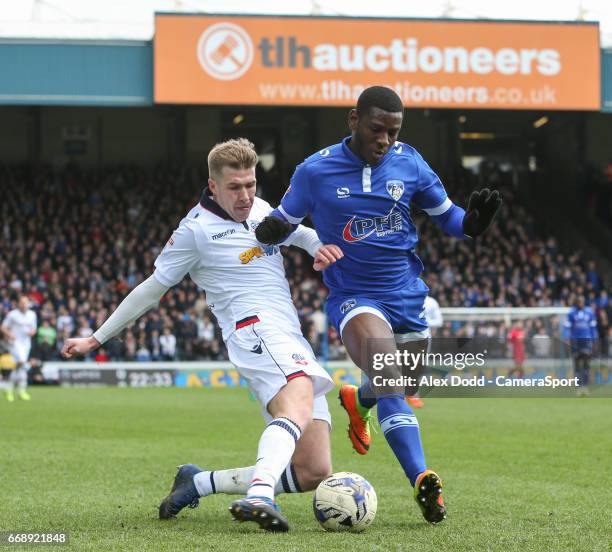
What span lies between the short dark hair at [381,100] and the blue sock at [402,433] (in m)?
1.58

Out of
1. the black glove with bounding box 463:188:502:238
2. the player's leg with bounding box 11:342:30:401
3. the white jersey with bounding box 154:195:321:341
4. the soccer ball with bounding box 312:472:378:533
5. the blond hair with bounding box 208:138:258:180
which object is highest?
→ the blond hair with bounding box 208:138:258:180

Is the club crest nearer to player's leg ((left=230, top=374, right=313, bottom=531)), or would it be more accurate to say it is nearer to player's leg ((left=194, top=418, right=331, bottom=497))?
player's leg ((left=230, top=374, right=313, bottom=531))

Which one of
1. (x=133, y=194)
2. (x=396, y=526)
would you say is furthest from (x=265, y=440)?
(x=133, y=194)

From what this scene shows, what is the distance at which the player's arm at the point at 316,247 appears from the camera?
5.99 m

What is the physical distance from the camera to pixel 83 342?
20.0 ft

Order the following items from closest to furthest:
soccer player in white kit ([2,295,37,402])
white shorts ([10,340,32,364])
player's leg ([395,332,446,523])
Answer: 1. player's leg ([395,332,446,523])
2. white shorts ([10,340,32,364])
3. soccer player in white kit ([2,295,37,402])

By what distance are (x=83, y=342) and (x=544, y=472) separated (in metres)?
4.50

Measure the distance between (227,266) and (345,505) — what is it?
1.45 metres

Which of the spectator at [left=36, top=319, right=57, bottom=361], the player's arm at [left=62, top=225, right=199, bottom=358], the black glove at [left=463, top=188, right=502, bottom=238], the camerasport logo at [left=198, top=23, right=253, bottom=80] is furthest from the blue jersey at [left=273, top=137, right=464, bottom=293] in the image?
the camerasport logo at [left=198, top=23, right=253, bottom=80]

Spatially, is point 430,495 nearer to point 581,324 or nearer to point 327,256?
point 327,256

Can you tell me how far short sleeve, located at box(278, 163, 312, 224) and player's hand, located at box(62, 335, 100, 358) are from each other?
1.28 meters

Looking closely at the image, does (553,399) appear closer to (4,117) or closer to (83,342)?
(83,342)

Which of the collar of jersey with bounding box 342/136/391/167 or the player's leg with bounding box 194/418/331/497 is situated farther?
the collar of jersey with bounding box 342/136/391/167

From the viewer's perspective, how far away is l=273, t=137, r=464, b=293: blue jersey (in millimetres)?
6297
